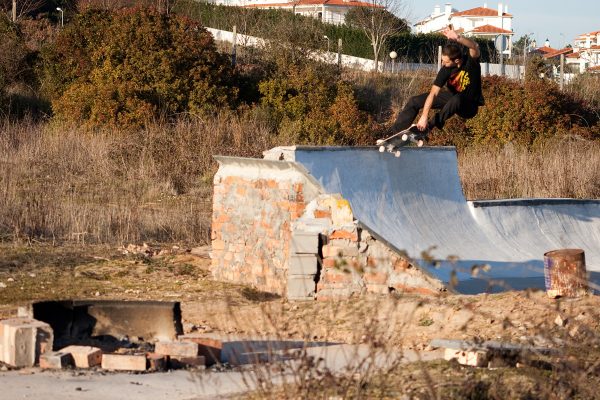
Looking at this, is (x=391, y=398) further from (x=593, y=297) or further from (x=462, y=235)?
(x=462, y=235)

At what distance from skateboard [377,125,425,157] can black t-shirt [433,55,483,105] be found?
32.0 inches

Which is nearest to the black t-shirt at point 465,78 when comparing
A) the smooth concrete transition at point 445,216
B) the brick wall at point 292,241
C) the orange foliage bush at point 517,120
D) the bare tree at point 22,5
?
the smooth concrete transition at point 445,216

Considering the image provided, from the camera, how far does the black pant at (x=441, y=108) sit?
11320 millimetres

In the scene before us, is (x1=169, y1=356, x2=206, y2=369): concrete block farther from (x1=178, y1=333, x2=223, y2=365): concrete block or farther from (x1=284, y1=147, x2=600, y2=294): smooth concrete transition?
(x1=284, y1=147, x2=600, y2=294): smooth concrete transition

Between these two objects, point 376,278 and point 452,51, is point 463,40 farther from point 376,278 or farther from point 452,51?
point 376,278

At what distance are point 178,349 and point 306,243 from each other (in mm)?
3588

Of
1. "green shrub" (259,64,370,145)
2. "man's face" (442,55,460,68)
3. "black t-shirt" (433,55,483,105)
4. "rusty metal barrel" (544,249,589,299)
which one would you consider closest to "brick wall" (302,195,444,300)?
"rusty metal barrel" (544,249,589,299)

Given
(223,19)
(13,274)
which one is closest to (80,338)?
(13,274)

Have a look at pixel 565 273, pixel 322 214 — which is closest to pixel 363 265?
pixel 322 214

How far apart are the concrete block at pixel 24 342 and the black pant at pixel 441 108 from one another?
212 inches

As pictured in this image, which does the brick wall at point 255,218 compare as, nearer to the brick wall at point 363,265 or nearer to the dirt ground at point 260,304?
the dirt ground at point 260,304

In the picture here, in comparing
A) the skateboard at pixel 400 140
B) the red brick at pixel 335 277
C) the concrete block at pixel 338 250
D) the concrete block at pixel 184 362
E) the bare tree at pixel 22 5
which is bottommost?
the concrete block at pixel 184 362

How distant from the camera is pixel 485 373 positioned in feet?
23.5

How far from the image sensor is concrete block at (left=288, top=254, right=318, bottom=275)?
1101cm
